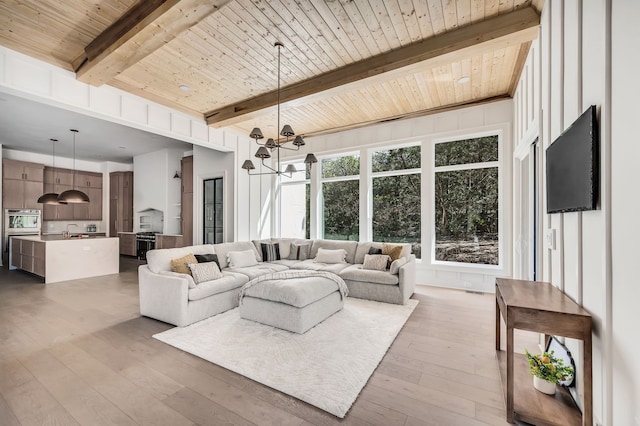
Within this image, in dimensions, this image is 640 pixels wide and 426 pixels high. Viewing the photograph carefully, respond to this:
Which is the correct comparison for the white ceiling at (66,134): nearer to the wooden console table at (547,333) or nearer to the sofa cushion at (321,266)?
the sofa cushion at (321,266)

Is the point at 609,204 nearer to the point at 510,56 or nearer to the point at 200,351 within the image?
the point at 510,56

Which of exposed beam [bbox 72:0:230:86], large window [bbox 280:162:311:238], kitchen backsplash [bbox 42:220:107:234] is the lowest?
kitchen backsplash [bbox 42:220:107:234]

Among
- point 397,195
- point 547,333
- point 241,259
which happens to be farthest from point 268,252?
point 547,333

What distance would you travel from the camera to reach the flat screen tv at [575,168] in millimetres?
1548

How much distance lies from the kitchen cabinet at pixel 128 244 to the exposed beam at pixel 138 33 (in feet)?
20.9

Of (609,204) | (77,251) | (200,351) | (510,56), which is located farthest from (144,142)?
(609,204)

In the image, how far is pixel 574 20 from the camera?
1.86 meters

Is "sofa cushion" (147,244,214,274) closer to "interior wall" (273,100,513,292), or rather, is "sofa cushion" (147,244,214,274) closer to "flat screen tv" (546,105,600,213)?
"interior wall" (273,100,513,292)

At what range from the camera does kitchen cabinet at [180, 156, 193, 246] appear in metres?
6.97

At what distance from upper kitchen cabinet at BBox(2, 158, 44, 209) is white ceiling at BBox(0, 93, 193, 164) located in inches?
20.9

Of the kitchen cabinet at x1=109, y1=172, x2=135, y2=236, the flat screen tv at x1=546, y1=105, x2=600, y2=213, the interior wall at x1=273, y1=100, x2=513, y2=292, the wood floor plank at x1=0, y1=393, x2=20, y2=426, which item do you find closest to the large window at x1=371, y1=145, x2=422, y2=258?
the interior wall at x1=273, y1=100, x2=513, y2=292

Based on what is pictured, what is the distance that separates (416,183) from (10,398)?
Result: 5.73 m

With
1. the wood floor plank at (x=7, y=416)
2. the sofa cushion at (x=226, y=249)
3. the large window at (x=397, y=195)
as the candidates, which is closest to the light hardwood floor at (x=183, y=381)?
the wood floor plank at (x=7, y=416)

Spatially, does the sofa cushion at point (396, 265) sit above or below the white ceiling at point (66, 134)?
below
